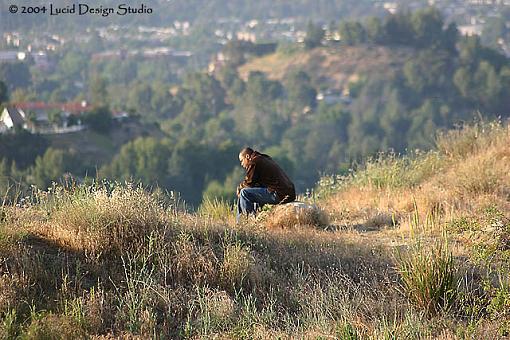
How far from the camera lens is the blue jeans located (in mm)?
8398

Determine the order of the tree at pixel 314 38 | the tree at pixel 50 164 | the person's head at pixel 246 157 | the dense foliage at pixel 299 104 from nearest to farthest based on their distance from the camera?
the person's head at pixel 246 157 < the tree at pixel 50 164 < the dense foliage at pixel 299 104 < the tree at pixel 314 38

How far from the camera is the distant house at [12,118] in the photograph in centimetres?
3511

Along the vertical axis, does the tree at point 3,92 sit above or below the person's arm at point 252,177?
below

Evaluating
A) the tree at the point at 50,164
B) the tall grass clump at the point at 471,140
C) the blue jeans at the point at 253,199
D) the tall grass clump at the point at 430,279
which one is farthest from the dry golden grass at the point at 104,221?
the tree at the point at 50,164

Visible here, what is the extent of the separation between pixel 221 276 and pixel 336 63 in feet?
263

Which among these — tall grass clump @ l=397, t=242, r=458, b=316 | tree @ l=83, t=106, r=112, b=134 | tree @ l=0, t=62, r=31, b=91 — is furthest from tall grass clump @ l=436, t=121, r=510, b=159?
tree @ l=0, t=62, r=31, b=91

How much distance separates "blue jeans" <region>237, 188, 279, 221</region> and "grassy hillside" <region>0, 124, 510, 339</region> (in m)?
1.13

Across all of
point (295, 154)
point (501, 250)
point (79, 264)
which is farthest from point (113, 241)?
point (295, 154)

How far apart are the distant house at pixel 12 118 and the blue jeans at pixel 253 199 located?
26.7 m

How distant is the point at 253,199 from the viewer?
27.8ft

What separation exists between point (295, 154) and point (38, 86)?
77.5 ft

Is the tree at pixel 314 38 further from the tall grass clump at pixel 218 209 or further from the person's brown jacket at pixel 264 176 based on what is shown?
the person's brown jacket at pixel 264 176

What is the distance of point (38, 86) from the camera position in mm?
68375

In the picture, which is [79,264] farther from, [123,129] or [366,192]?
[123,129]
